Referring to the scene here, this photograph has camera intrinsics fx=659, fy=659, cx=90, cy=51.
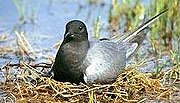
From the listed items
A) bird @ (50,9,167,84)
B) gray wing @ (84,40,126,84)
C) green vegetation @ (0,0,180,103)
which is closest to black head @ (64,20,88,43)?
bird @ (50,9,167,84)

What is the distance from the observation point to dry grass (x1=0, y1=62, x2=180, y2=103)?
5199 millimetres

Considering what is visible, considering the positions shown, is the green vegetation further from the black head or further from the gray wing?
the black head

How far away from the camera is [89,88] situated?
204 inches

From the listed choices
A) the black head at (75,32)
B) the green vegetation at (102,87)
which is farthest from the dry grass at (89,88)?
the black head at (75,32)

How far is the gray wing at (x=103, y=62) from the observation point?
17.2 ft

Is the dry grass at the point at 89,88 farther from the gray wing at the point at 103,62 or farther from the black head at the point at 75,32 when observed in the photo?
the black head at the point at 75,32

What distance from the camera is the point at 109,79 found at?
5.37 meters

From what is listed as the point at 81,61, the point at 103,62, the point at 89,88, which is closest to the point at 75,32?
the point at 81,61

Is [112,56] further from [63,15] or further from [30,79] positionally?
[63,15]

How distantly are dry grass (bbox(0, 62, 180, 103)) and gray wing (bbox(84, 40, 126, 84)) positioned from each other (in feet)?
0.25

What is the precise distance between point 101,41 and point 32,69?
634 mm

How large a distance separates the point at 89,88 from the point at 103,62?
0.95 feet

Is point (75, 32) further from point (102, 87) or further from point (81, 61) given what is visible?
point (102, 87)

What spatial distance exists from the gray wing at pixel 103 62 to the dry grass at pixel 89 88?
8 centimetres
